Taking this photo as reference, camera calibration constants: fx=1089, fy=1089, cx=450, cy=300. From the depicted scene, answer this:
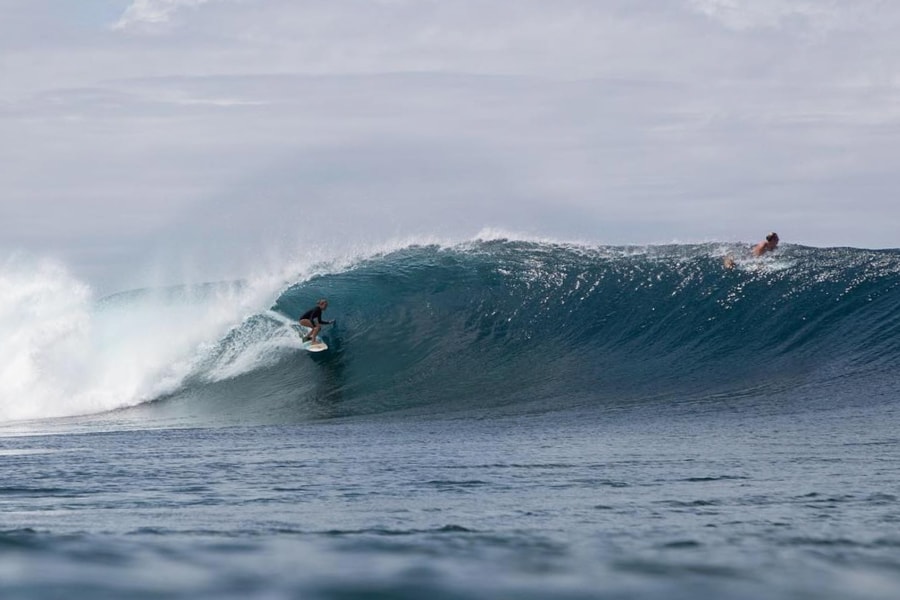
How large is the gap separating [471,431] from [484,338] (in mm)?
8281

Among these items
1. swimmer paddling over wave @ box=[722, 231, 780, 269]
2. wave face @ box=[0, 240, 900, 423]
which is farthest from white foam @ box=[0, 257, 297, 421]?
swimmer paddling over wave @ box=[722, 231, 780, 269]

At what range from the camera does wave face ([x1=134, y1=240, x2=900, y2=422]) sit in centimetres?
1661

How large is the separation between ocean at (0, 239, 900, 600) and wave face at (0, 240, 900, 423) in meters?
0.08

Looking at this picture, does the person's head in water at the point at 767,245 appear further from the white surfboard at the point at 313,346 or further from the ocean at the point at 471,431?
the white surfboard at the point at 313,346

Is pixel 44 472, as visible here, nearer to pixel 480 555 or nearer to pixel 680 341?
pixel 480 555

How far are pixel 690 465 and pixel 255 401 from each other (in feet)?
35.8

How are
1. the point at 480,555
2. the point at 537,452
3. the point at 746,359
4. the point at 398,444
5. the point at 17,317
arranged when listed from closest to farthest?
1. the point at 480,555
2. the point at 537,452
3. the point at 398,444
4. the point at 746,359
5. the point at 17,317

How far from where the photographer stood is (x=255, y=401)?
18.1 m

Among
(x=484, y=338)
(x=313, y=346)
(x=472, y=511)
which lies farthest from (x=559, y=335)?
(x=472, y=511)

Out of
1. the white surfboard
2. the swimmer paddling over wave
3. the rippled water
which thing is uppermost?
the swimmer paddling over wave

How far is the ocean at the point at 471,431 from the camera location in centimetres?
388

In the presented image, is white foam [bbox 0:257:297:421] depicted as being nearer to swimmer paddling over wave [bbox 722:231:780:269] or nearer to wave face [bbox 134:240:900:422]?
wave face [bbox 134:240:900:422]

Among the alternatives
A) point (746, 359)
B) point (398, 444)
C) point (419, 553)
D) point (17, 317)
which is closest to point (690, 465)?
point (398, 444)

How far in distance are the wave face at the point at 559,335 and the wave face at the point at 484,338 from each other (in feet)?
0.18
